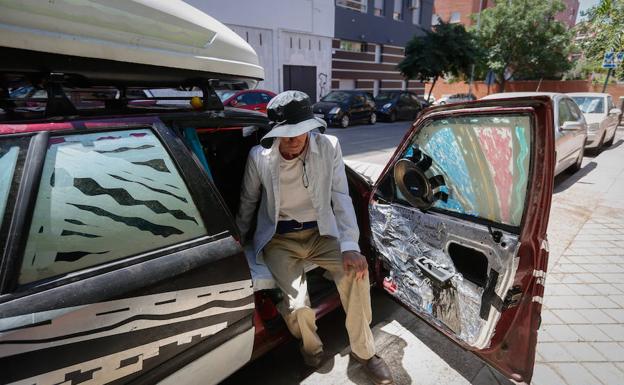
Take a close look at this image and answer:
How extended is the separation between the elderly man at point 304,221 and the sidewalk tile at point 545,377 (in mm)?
902

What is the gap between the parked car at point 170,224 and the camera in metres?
1.13

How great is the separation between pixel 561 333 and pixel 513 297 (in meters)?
1.24

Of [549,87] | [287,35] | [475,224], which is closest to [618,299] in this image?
→ [475,224]

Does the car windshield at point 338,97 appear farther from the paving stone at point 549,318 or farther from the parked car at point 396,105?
the paving stone at point 549,318

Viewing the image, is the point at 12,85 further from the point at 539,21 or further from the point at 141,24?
the point at 539,21

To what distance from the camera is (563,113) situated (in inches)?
240

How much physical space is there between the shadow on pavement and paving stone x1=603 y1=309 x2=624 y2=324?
3579mm

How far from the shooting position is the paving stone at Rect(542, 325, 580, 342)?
2.40 metres

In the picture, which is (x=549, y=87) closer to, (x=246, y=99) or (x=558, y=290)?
(x=246, y=99)

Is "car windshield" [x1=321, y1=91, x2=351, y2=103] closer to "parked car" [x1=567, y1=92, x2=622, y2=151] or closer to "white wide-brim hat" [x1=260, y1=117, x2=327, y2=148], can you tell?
"parked car" [x1=567, y1=92, x2=622, y2=151]

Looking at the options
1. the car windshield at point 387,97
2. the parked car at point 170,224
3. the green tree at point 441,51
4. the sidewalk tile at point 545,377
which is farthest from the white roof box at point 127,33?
the green tree at point 441,51

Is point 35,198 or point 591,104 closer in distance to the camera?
point 35,198

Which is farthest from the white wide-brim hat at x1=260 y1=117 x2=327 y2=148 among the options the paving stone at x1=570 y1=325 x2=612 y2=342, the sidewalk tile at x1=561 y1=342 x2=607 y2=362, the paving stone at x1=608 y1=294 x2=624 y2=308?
the paving stone at x1=608 y1=294 x2=624 y2=308

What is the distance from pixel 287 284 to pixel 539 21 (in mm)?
27830
